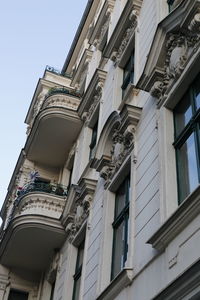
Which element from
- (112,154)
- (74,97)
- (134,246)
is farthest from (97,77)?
(134,246)

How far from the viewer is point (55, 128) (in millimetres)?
17391

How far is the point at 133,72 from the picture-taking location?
12.7 metres

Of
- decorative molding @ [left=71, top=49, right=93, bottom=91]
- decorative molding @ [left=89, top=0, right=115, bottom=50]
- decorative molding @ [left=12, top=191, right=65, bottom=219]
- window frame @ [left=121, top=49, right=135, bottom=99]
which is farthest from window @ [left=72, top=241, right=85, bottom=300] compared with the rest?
decorative molding @ [left=71, top=49, right=93, bottom=91]

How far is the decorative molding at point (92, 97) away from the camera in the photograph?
15.3 meters

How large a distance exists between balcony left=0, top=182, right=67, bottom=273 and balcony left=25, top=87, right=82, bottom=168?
7.74 feet

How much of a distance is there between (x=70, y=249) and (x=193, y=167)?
654cm

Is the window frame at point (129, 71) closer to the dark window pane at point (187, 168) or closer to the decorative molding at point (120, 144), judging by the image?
the decorative molding at point (120, 144)

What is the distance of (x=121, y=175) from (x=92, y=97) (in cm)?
629

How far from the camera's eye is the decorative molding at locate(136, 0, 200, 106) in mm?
8195

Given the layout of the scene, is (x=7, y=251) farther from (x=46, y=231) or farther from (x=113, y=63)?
(x=113, y=63)

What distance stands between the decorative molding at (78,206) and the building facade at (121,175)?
3 centimetres

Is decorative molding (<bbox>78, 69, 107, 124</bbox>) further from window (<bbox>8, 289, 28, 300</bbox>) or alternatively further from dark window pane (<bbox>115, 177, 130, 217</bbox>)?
window (<bbox>8, 289, 28, 300</bbox>)

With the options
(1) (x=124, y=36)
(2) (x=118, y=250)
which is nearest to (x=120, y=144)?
(2) (x=118, y=250)

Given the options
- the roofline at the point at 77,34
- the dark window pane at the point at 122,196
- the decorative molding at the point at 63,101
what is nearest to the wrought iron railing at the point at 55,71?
the roofline at the point at 77,34
